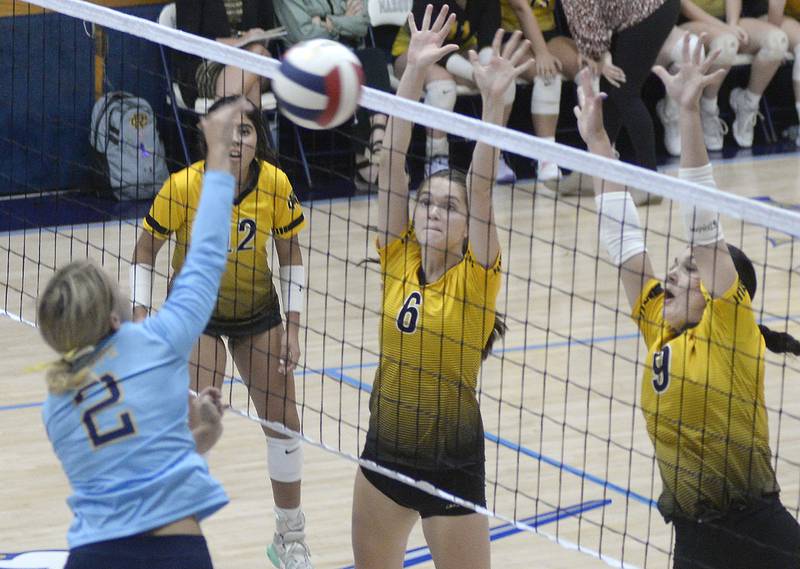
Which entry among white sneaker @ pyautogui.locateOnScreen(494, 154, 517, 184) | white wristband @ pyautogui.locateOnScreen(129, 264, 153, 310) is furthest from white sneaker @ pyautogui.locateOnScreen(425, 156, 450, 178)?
white wristband @ pyautogui.locateOnScreen(129, 264, 153, 310)

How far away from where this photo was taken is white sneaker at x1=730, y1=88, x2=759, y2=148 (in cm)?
1125

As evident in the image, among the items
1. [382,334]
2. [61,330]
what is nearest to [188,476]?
[61,330]

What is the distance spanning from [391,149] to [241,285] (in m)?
1.06

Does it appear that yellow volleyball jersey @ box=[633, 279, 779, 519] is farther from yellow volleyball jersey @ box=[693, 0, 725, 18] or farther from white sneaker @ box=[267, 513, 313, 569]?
yellow volleyball jersey @ box=[693, 0, 725, 18]

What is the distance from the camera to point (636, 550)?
528cm

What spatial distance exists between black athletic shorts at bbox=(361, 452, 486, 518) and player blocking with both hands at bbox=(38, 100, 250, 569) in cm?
102

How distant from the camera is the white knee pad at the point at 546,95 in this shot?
10203 mm

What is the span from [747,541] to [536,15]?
23.8ft

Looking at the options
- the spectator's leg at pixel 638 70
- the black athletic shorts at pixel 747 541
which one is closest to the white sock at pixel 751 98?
the spectator's leg at pixel 638 70

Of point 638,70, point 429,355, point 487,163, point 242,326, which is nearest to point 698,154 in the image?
point 487,163

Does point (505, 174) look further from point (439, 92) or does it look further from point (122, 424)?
point (122, 424)

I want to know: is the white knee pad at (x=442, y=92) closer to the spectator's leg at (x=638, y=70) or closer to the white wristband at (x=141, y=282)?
the spectator's leg at (x=638, y=70)

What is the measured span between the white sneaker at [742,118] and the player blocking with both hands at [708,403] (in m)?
7.52

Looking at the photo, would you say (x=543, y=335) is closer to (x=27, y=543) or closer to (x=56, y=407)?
(x=27, y=543)
